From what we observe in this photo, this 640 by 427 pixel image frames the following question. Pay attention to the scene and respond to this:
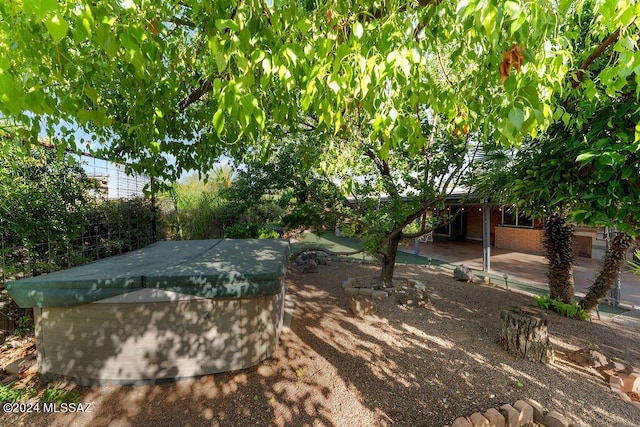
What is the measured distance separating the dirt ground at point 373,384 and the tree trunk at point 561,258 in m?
0.98

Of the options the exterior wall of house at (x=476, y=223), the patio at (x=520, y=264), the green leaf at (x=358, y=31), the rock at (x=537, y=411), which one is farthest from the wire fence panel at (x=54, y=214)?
the exterior wall of house at (x=476, y=223)

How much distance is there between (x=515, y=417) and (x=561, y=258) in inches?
181

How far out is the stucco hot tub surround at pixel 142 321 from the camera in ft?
9.71

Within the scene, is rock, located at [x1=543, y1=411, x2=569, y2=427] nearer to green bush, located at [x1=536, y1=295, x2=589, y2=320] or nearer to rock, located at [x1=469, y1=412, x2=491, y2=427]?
rock, located at [x1=469, y1=412, x2=491, y2=427]

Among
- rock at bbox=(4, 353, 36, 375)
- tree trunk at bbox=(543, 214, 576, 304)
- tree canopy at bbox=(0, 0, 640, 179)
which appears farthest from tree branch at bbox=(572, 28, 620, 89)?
rock at bbox=(4, 353, 36, 375)

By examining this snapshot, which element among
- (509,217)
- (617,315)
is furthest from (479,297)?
(509,217)

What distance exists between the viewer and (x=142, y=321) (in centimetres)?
303

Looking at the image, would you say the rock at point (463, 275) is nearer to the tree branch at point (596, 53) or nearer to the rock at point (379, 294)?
the rock at point (379, 294)

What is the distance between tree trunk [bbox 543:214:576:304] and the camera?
18.8ft

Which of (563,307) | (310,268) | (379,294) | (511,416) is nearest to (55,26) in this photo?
(511,416)

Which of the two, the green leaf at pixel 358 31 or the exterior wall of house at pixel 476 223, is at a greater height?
the green leaf at pixel 358 31

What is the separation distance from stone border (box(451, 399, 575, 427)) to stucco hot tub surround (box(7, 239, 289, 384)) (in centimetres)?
232

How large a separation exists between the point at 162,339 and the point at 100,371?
739 mm

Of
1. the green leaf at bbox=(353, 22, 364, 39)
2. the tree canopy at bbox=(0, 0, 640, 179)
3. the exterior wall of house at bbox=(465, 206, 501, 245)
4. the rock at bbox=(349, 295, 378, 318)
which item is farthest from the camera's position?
the exterior wall of house at bbox=(465, 206, 501, 245)
